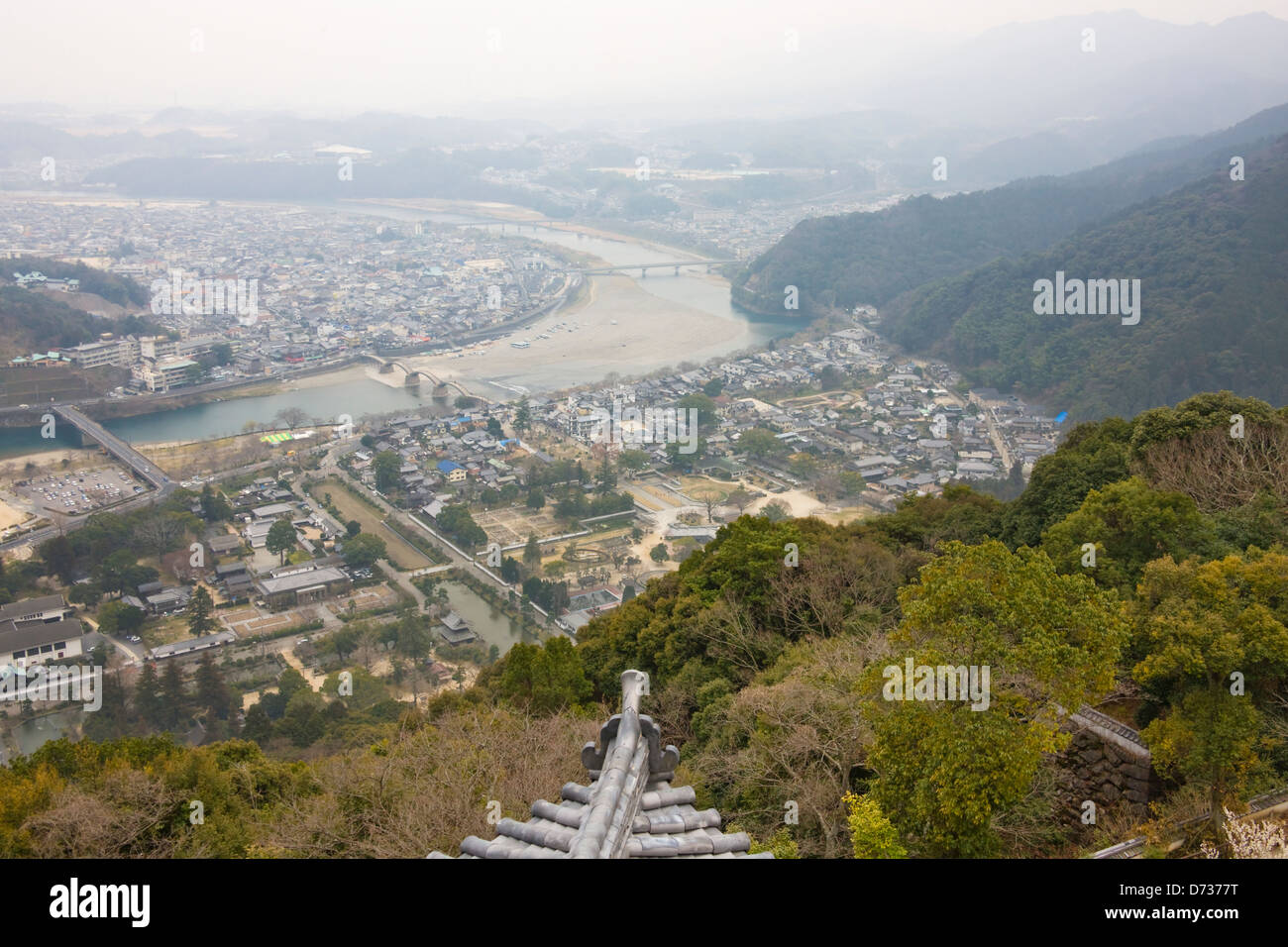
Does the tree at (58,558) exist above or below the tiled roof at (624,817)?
below

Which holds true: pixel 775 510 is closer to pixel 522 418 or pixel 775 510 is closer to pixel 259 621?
pixel 522 418

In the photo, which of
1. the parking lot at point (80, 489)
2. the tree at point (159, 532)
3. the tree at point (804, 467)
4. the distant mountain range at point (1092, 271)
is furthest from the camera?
the distant mountain range at point (1092, 271)

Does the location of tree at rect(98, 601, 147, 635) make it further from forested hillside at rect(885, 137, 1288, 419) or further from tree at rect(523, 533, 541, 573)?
forested hillside at rect(885, 137, 1288, 419)

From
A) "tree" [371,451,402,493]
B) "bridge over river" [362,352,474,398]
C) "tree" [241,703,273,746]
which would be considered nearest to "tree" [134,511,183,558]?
"tree" [371,451,402,493]

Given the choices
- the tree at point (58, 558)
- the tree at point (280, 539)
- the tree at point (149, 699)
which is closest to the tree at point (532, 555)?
the tree at point (280, 539)

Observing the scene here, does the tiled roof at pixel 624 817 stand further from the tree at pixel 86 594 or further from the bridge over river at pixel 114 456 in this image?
the bridge over river at pixel 114 456

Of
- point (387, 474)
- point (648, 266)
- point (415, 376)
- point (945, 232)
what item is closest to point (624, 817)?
point (387, 474)

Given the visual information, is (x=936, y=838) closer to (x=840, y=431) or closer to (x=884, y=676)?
(x=884, y=676)
